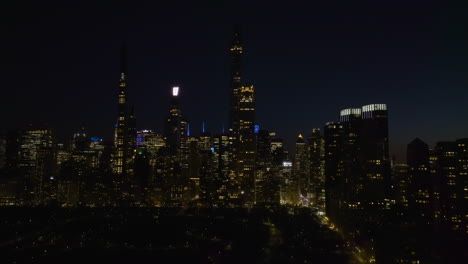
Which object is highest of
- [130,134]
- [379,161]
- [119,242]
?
[130,134]

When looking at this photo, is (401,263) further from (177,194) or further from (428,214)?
(177,194)

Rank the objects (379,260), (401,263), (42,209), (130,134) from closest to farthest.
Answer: (401,263) < (379,260) < (42,209) < (130,134)

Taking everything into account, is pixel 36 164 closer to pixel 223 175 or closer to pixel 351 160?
pixel 223 175

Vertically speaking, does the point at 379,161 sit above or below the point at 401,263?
above

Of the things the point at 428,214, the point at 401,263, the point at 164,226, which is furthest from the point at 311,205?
the point at 401,263

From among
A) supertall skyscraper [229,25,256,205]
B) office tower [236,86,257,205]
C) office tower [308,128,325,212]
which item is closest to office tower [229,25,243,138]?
supertall skyscraper [229,25,256,205]

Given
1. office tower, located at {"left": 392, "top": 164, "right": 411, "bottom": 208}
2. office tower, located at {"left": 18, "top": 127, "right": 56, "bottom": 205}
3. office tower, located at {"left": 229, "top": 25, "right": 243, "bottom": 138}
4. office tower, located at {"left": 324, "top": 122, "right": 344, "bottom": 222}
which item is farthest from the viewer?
office tower, located at {"left": 229, "top": 25, "right": 243, "bottom": 138}

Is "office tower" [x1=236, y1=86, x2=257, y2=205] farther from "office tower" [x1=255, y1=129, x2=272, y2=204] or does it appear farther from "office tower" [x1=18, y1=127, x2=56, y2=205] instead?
"office tower" [x1=18, y1=127, x2=56, y2=205]

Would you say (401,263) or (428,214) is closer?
(401,263)
